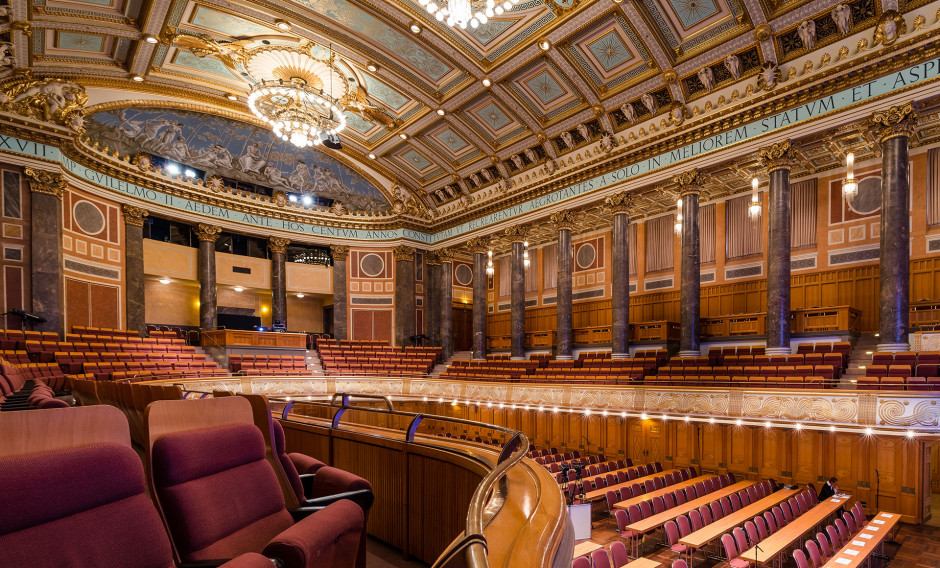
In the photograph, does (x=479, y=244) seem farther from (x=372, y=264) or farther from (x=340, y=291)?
(x=340, y=291)

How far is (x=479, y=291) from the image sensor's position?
69.7 ft

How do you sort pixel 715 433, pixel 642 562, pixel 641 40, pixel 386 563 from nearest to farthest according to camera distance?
pixel 386 563 < pixel 642 562 < pixel 715 433 < pixel 641 40

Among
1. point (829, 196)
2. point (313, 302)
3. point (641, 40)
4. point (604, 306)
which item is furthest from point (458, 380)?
point (829, 196)

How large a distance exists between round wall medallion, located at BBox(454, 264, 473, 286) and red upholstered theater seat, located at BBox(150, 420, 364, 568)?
916 inches

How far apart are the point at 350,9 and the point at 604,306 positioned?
15.1 metres

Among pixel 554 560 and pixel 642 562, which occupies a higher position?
pixel 554 560

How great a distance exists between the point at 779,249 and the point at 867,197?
209 inches

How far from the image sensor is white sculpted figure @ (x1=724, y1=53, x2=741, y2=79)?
40.8 ft

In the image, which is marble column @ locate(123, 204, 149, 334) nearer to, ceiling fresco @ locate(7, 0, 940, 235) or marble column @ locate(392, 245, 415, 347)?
ceiling fresco @ locate(7, 0, 940, 235)

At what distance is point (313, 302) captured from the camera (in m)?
24.9

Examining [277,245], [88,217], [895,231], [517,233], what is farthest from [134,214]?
[895,231]

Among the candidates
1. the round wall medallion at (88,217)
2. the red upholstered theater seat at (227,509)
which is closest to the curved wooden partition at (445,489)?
A: the red upholstered theater seat at (227,509)

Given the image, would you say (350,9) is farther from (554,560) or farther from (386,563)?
(554,560)

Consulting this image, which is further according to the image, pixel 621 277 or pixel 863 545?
pixel 621 277
